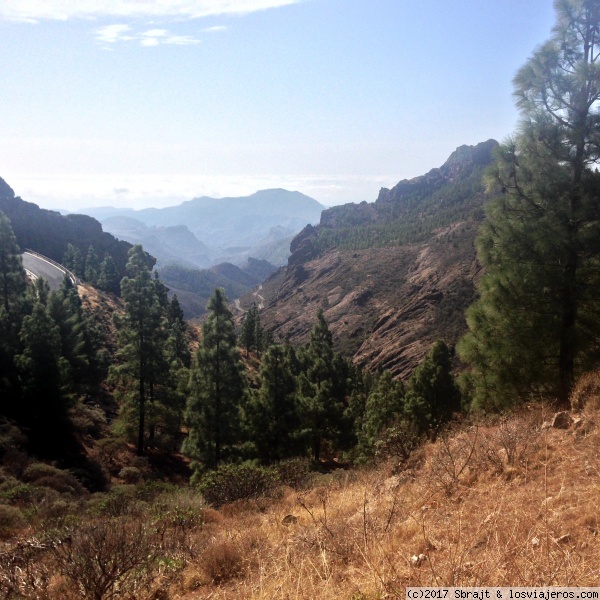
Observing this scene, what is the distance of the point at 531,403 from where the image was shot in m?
8.53

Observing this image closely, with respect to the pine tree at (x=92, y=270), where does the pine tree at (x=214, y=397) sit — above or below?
below

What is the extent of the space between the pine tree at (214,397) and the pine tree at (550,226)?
1250 centimetres

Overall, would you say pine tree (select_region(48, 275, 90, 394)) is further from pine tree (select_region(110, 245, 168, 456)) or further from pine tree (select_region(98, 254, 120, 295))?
pine tree (select_region(98, 254, 120, 295))

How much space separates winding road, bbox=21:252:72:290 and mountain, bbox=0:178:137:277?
1070 inches

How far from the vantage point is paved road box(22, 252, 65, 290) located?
218ft

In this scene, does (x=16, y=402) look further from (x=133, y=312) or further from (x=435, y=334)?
(x=435, y=334)

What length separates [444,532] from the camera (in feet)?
14.1

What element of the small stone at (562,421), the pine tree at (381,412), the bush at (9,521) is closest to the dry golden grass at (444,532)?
the small stone at (562,421)

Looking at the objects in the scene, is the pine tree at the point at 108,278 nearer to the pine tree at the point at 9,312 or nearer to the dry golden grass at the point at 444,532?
the pine tree at the point at 9,312

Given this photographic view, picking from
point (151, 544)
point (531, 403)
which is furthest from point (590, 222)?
point (151, 544)

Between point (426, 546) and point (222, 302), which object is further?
point (222, 302)

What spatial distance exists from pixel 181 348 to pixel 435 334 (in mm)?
49083

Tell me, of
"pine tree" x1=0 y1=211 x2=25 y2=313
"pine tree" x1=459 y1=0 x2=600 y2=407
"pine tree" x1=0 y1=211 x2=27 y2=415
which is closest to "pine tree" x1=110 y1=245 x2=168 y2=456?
"pine tree" x1=0 y1=211 x2=27 y2=415

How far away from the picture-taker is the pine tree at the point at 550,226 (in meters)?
8.04
